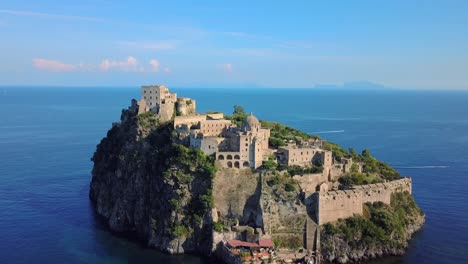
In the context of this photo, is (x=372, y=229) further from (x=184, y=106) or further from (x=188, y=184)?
(x=184, y=106)

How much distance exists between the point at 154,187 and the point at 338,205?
1174 inches

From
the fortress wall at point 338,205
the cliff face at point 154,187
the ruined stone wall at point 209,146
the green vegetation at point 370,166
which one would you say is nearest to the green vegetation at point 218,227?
the cliff face at point 154,187

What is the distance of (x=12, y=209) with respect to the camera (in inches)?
3415

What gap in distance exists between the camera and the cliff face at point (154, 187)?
69062mm

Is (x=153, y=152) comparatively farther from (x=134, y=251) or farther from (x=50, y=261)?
(x=50, y=261)

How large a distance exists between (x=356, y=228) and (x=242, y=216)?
17.2 m

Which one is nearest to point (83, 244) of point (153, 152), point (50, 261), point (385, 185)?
point (50, 261)

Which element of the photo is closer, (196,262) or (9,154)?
(196,262)

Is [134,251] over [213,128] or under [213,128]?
under

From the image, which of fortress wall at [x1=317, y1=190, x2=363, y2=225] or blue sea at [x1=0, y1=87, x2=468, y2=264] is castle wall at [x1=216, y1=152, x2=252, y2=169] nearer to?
fortress wall at [x1=317, y1=190, x2=363, y2=225]

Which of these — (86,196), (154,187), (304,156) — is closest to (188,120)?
(154,187)

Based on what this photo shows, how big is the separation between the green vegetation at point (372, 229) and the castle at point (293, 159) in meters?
1.28

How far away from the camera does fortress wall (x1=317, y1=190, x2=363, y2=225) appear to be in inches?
2712

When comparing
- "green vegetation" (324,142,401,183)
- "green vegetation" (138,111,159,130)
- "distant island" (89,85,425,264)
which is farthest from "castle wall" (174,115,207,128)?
"green vegetation" (324,142,401,183)
